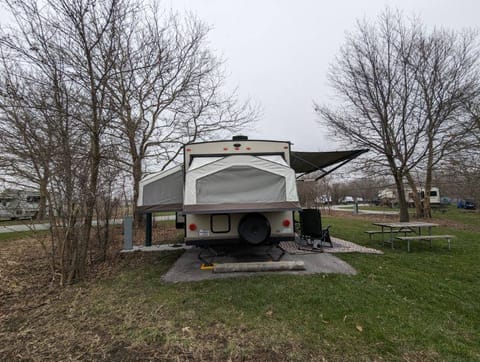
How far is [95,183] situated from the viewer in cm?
507

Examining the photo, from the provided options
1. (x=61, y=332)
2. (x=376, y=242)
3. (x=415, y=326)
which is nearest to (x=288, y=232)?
(x=415, y=326)

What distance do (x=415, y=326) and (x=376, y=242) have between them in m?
5.89

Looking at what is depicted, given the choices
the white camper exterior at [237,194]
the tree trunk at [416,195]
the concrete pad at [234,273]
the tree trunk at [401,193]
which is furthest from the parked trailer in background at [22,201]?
the tree trunk at [416,195]

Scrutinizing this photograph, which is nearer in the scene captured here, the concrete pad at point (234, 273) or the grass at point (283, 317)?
the grass at point (283, 317)

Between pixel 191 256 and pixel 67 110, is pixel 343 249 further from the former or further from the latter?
pixel 67 110

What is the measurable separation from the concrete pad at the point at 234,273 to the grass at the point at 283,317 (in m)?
0.27

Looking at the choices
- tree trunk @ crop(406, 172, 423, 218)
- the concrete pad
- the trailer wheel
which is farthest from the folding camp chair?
tree trunk @ crop(406, 172, 423, 218)

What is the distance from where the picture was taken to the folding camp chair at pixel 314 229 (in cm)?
722

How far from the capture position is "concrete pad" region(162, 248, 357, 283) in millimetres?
4801

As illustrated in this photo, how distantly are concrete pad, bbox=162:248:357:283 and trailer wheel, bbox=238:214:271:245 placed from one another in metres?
0.75

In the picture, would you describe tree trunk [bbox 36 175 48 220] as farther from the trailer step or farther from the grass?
the trailer step

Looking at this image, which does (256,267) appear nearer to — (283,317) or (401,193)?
(283,317)

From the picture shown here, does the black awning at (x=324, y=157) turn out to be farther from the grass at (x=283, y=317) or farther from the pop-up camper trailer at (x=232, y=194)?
the grass at (x=283, y=317)

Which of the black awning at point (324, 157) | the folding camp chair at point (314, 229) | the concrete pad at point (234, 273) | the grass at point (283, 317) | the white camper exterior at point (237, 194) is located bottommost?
the grass at point (283, 317)
